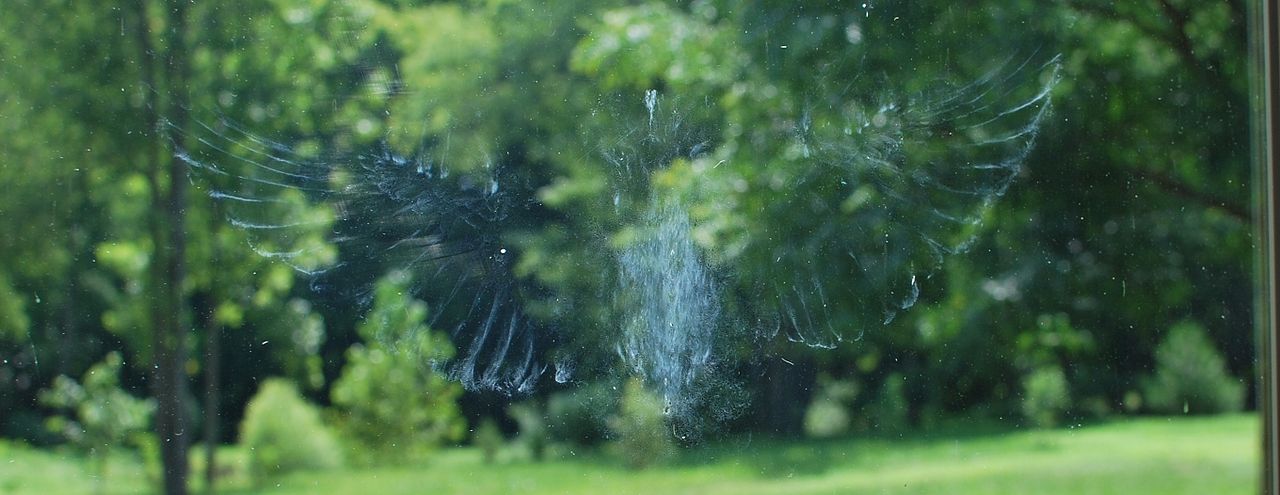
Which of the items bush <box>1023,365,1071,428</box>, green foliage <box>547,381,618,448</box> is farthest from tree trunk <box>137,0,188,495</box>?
bush <box>1023,365,1071,428</box>

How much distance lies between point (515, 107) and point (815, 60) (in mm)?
423

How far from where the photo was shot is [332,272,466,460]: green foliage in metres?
1.41

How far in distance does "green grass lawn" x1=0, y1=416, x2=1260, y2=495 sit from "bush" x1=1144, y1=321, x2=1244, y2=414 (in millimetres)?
24

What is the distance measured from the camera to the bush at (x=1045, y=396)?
62.6 inches

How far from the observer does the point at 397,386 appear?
1.42 m

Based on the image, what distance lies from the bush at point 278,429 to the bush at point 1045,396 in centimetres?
100

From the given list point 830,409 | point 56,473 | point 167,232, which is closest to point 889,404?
point 830,409

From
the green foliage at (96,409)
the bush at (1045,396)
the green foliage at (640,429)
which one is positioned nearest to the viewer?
the green foliage at (96,409)

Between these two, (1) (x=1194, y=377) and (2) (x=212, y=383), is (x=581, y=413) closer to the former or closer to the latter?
(2) (x=212, y=383)

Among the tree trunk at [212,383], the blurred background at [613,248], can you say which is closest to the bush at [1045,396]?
the blurred background at [613,248]

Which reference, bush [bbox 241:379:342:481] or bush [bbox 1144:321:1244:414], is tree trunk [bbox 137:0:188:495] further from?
bush [bbox 1144:321:1244:414]

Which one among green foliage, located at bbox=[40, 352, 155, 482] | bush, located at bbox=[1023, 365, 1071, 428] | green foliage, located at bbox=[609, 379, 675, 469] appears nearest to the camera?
green foliage, located at bbox=[40, 352, 155, 482]

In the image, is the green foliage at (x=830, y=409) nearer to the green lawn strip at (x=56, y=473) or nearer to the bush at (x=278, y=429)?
the bush at (x=278, y=429)

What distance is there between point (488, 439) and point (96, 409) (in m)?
0.50
